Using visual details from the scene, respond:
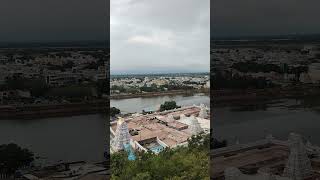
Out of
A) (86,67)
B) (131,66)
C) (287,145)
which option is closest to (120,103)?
(131,66)

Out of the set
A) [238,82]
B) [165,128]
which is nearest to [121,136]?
[165,128]

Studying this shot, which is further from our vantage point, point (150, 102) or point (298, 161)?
point (150, 102)

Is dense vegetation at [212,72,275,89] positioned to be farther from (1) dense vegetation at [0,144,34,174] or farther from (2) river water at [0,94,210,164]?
(1) dense vegetation at [0,144,34,174]

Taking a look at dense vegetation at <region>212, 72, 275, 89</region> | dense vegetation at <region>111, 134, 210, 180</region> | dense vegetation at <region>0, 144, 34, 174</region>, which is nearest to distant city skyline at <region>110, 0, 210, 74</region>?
dense vegetation at <region>212, 72, 275, 89</region>

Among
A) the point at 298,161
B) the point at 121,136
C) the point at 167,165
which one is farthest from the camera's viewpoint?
the point at 167,165

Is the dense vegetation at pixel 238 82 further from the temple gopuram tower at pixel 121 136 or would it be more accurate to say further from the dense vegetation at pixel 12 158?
the dense vegetation at pixel 12 158

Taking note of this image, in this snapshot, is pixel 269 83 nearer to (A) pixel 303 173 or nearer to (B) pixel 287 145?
(B) pixel 287 145

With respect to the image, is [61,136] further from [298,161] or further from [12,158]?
[298,161]

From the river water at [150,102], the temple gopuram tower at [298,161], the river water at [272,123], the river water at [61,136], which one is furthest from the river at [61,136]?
the temple gopuram tower at [298,161]
